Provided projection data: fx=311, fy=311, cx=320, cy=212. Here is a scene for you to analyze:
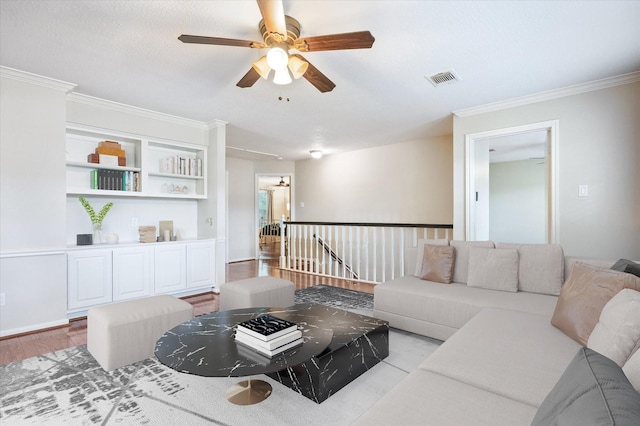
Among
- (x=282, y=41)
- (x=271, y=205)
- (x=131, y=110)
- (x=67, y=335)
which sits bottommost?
(x=67, y=335)

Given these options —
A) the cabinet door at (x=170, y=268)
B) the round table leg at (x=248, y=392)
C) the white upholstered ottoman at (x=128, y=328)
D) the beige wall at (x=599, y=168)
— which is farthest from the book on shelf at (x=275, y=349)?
the beige wall at (x=599, y=168)

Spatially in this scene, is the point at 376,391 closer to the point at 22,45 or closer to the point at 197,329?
the point at 197,329

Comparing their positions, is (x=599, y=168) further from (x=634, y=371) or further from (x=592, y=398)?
(x=592, y=398)

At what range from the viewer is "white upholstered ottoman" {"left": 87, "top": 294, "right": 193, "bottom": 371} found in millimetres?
2219

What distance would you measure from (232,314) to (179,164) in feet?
9.55

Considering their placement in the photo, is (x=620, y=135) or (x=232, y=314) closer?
(x=232, y=314)

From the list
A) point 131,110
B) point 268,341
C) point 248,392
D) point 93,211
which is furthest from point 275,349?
point 131,110

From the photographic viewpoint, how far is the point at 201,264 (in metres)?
4.46

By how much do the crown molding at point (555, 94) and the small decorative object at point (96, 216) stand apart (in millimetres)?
4584

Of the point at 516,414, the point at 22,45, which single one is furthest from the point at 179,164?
the point at 516,414

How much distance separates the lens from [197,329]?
2.04 meters

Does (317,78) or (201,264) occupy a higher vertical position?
(317,78)

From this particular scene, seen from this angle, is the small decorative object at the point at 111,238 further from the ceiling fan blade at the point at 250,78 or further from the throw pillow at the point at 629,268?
the throw pillow at the point at 629,268

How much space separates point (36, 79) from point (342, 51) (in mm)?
2989
